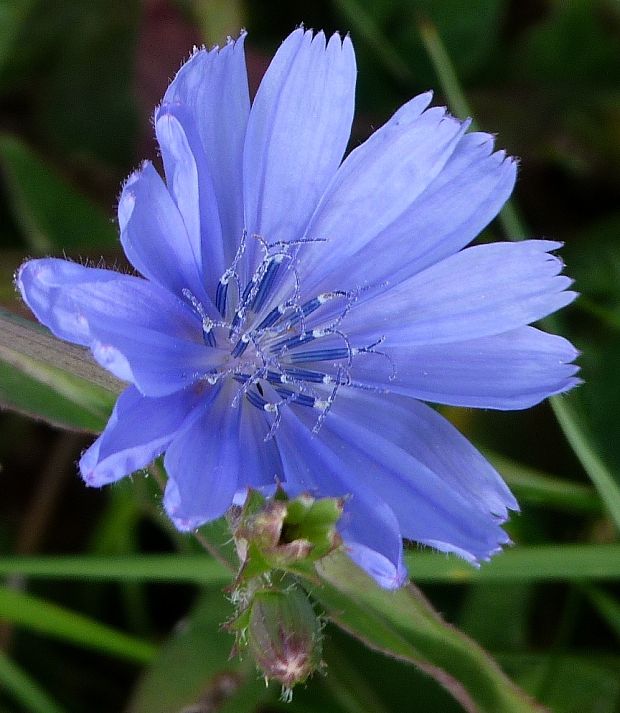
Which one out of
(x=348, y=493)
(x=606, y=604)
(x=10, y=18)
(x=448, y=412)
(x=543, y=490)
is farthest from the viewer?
(x=10, y=18)

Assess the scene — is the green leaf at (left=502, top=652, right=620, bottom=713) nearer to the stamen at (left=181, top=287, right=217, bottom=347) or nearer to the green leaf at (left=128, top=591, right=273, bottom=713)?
the green leaf at (left=128, top=591, right=273, bottom=713)

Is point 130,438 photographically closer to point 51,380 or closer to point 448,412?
point 51,380

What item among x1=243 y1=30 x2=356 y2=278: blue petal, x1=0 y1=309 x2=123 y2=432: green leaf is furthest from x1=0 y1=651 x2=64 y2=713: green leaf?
x1=243 y1=30 x2=356 y2=278: blue petal

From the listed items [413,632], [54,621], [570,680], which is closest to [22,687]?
[54,621]

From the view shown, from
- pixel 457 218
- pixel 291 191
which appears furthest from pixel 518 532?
pixel 291 191

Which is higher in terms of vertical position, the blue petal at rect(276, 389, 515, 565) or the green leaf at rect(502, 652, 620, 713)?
the blue petal at rect(276, 389, 515, 565)

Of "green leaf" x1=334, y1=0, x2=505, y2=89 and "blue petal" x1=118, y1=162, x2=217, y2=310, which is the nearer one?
"blue petal" x1=118, y1=162, x2=217, y2=310

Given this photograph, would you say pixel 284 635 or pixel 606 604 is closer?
pixel 284 635

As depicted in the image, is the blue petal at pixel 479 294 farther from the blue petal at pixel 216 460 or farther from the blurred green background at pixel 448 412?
the blurred green background at pixel 448 412

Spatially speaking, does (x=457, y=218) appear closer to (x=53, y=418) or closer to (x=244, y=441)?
(x=244, y=441)
